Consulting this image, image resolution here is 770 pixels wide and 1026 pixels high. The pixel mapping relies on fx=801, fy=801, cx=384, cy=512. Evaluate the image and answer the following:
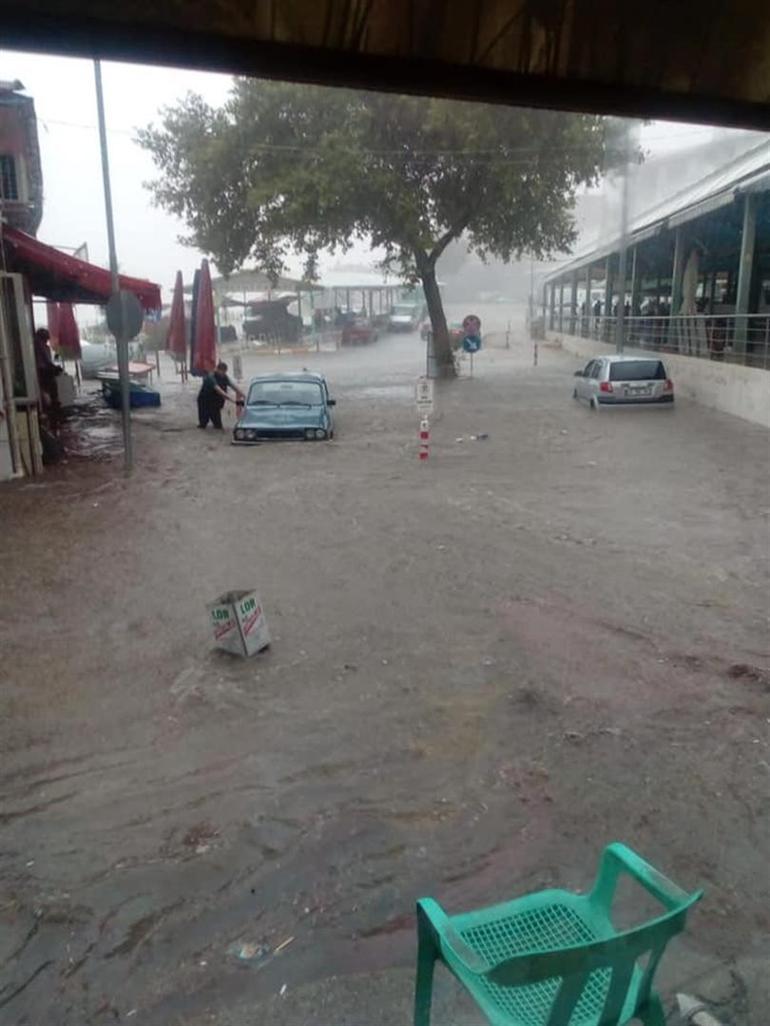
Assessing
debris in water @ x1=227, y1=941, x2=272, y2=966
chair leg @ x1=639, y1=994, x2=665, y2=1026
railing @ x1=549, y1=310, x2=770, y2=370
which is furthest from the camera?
railing @ x1=549, y1=310, x2=770, y2=370

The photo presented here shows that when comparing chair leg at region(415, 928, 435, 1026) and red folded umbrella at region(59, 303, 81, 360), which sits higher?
red folded umbrella at region(59, 303, 81, 360)

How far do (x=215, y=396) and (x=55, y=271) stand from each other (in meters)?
4.84


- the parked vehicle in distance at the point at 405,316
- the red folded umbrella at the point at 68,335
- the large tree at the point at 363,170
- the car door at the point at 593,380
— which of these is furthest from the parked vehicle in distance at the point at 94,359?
the parked vehicle in distance at the point at 405,316

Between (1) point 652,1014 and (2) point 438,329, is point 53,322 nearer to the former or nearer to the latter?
(2) point 438,329

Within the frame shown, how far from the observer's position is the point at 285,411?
15922mm

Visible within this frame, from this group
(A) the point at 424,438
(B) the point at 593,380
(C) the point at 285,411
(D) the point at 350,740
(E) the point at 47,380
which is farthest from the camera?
(B) the point at 593,380

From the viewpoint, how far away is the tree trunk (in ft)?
96.4

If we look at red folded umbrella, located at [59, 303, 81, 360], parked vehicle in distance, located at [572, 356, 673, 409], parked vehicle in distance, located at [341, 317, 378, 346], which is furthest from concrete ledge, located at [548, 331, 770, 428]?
parked vehicle in distance, located at [341, 317, 378, 346]

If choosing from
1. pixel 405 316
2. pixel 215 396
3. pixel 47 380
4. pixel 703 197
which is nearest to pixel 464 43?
pixel 215 396

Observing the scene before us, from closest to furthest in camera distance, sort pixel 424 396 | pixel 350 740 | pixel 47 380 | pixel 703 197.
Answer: pixel 350 740
pixel 424 396
pixel 47 380
pixel 703 197

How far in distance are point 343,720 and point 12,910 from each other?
2104mm

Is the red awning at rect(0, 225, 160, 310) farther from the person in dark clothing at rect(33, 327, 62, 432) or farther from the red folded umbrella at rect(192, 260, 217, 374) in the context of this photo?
the red folded umbrella at rect(192, 260, 217, 374)

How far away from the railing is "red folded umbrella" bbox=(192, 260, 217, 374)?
12.3 metres

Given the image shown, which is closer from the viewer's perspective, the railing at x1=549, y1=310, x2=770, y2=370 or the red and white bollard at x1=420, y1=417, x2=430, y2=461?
the red and white bollard at x1=420, y1=417, x2=430, y2=461
